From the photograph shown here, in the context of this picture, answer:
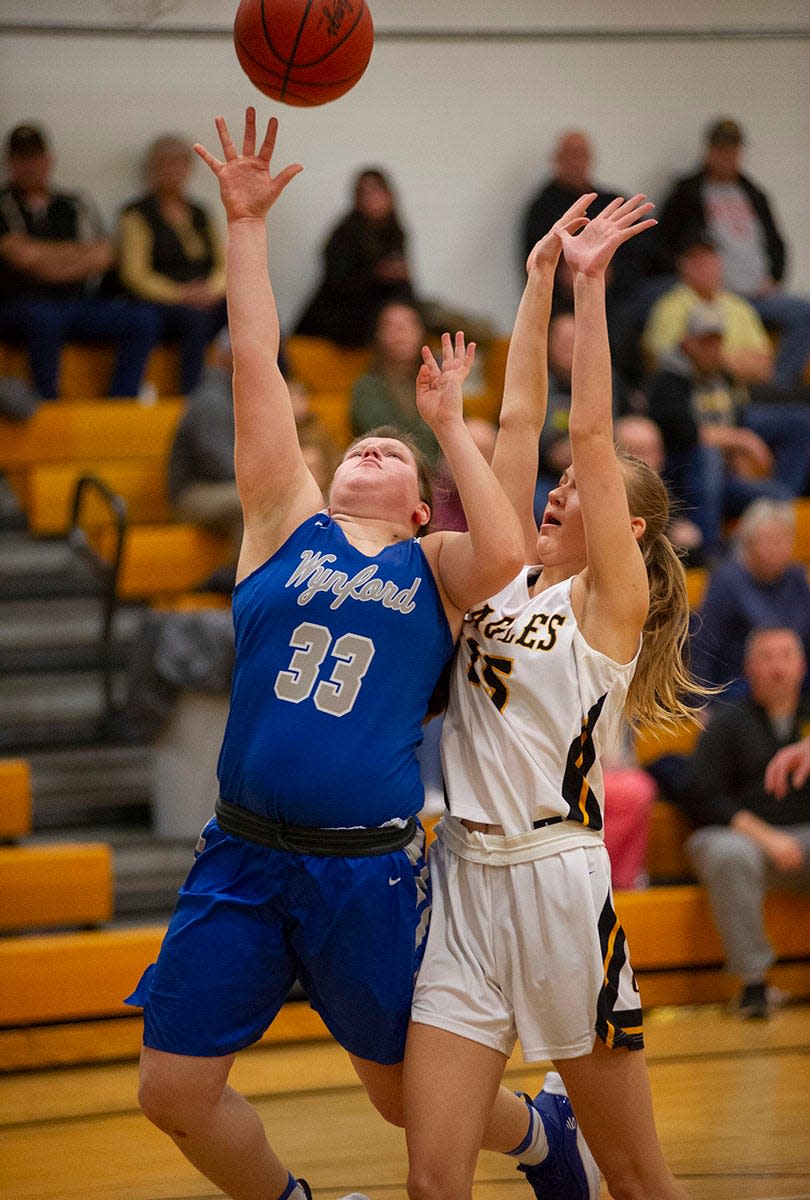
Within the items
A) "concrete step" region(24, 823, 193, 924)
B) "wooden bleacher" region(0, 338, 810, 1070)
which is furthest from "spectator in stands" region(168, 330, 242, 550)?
"concrete step" region(24, 823, 193, 924)

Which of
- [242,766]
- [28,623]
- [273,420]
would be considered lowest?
[28,623]

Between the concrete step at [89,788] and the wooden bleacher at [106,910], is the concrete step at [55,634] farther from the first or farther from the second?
the concrete step at [89,788]

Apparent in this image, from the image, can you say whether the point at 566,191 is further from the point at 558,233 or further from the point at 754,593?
the point at 558,233

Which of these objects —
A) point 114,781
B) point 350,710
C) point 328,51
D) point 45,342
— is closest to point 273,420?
point 350,710

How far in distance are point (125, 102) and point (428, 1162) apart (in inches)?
291

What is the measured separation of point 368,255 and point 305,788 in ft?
20.3

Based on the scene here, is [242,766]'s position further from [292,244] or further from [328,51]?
[292,244]

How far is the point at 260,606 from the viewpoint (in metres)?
3.37

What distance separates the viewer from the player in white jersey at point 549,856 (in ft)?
10.4

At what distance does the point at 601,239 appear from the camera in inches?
131

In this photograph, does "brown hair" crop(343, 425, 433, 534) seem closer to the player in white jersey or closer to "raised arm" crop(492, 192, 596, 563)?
"raised arm" crop(492, 192, 596, 563)

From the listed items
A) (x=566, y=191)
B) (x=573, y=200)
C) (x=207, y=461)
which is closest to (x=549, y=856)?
(x=207, y=461)

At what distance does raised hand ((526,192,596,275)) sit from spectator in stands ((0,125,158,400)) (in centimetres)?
513

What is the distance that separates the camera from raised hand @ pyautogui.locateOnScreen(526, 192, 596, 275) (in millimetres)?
3498
